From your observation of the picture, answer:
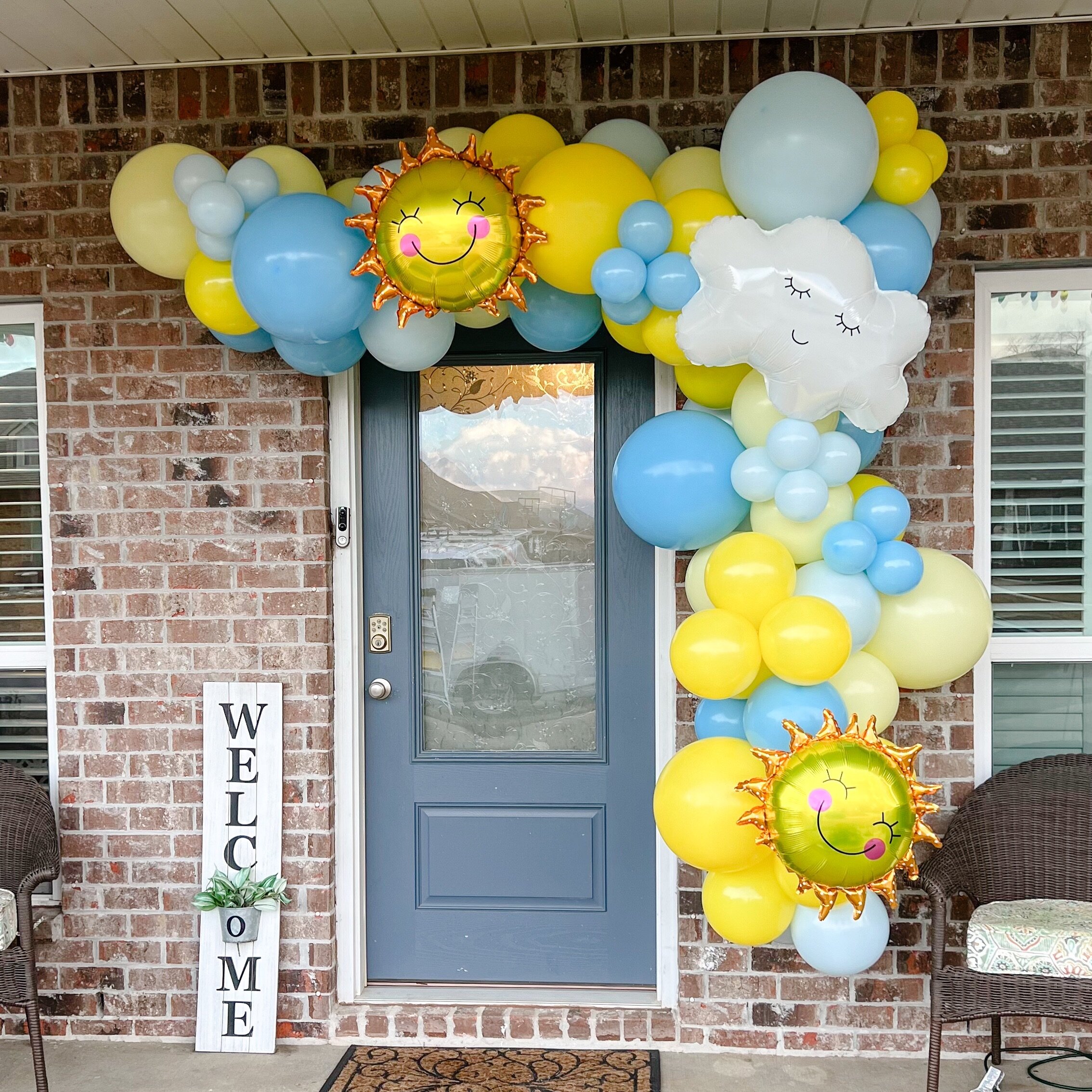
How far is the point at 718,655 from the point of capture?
202 centimetres

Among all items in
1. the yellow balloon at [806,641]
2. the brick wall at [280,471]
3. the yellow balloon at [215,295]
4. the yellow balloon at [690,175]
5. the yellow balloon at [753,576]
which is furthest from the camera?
the brick wall at [280,471]

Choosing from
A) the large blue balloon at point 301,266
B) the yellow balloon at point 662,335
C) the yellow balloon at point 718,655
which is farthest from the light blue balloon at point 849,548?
the large blue balloon at point 301,266

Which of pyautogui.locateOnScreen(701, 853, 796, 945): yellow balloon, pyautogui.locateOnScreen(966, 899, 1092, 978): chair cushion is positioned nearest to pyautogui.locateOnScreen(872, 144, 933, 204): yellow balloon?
pyautogui.locateOnScreen(701, 853, 796, 945): yellow balloon

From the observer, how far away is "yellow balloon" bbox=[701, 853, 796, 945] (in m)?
2.12

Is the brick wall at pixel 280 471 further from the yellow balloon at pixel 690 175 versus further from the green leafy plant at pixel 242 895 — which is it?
the yellow balloon at pixel 690 175

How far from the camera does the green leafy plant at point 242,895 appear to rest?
8.86ft

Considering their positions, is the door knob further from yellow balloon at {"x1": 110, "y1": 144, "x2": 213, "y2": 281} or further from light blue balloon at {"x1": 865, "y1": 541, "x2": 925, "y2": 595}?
light blue balloon at {"x1": 865, "y1": 541, "x2": 925, "y2": 595}

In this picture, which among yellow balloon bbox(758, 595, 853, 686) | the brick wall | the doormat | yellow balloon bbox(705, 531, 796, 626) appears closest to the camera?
yellow balloon bbox(758, 595, 853, 686)

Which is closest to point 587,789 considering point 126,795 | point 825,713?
point 825,713

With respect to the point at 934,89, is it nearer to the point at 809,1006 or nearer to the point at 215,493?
the point at 215,493

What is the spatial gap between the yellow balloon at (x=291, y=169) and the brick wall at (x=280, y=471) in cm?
29

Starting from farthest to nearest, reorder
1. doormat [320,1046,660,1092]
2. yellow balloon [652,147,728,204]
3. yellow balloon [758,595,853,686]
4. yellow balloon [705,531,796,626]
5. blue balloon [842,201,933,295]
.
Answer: doormat [320,1046,660,1092] → yellow balloon [652,147,728,204] → blue balloon [842,201,933,295] → yellow balloon [705,531,796,626] → yellow balloon [758,595,853,686]

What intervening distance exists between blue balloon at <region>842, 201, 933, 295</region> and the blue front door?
80 cm

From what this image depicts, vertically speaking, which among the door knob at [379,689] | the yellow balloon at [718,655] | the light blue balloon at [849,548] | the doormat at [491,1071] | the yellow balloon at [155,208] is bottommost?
the doormat at [491,1071]
